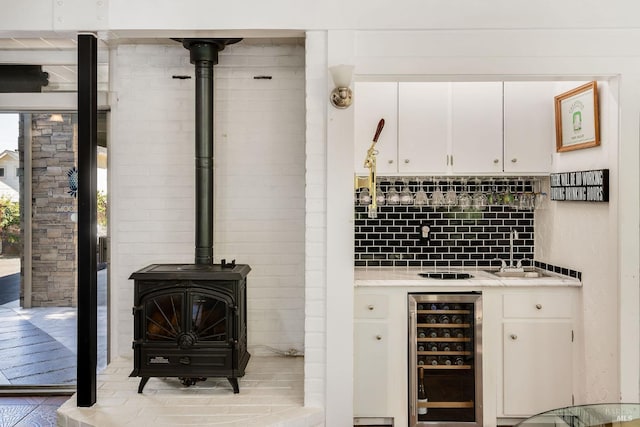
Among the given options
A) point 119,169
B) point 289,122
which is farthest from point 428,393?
point 119,169

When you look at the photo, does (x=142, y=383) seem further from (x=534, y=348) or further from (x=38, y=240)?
A: (x=534, y=348)

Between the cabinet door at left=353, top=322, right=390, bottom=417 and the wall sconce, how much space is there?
4.50ft

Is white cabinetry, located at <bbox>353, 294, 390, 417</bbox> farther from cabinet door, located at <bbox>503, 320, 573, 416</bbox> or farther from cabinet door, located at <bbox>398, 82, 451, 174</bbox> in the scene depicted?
cabinet door, located at <bbox>398, 82, 451, 174</bbox>

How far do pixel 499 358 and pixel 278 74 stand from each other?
255 cm

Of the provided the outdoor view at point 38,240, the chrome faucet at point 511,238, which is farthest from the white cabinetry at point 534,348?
the outdoor view at point 38,240

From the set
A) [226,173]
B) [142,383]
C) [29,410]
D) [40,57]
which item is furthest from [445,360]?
[40,57]

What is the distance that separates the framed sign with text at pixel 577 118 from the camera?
130 inches

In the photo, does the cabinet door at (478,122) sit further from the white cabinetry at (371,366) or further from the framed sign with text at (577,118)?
the white cabinetry at (371,366)

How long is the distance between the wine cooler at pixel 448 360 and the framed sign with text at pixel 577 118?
1.19 m

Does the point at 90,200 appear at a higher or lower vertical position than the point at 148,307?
higher

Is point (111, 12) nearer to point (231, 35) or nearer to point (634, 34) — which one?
point (231, 35)

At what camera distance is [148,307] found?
331 cm

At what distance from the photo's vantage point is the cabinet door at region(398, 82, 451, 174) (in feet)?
12.5

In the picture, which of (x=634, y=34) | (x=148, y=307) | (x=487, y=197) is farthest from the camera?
(x=487, y=197)
